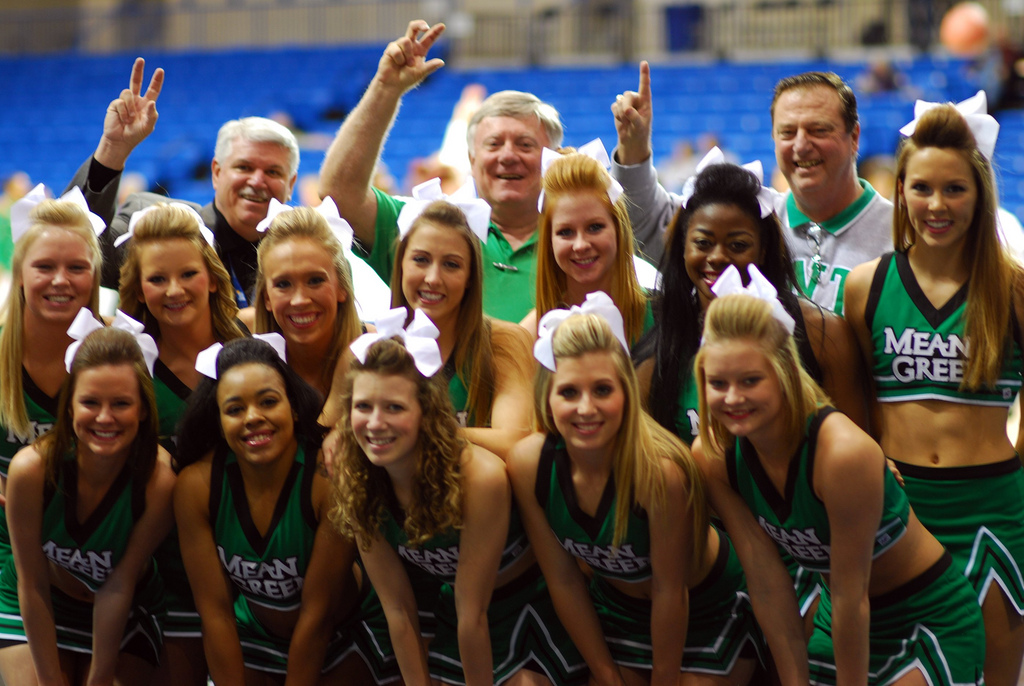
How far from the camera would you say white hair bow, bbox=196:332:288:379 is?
2.68 m

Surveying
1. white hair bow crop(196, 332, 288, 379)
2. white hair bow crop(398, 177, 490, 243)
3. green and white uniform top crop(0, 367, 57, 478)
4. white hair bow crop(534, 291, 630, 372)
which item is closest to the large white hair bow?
white hair bow crop(534, 291, 630, 372)

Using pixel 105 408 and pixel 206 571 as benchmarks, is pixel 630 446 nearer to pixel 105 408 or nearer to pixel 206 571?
pixel 206 571

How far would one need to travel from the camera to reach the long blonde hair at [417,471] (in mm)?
2506

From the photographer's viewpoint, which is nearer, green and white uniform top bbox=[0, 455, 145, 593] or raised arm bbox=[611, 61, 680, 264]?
green and white uniform top bbox=[0, 455, 145, 593]

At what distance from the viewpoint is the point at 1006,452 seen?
2.65m

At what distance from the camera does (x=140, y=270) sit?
2949 mm

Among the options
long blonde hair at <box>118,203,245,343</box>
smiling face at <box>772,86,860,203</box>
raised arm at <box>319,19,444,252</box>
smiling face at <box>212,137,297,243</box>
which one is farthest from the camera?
smiling face at <box>212,137,297,243</box>

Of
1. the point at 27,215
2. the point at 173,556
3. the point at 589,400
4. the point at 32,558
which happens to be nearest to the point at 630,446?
the point at 589,400

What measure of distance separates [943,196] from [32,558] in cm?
243

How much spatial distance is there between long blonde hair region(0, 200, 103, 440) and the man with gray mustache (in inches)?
12.2

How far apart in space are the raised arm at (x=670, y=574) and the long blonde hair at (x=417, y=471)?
46 centimetres

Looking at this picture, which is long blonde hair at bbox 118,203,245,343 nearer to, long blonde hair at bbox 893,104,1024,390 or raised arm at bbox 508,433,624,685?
raised arm at bbox 508,433,624,685

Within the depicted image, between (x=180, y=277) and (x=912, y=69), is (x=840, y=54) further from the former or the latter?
(x=180, y=277)

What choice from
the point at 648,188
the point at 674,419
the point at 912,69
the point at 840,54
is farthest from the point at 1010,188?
the point at 674,419
